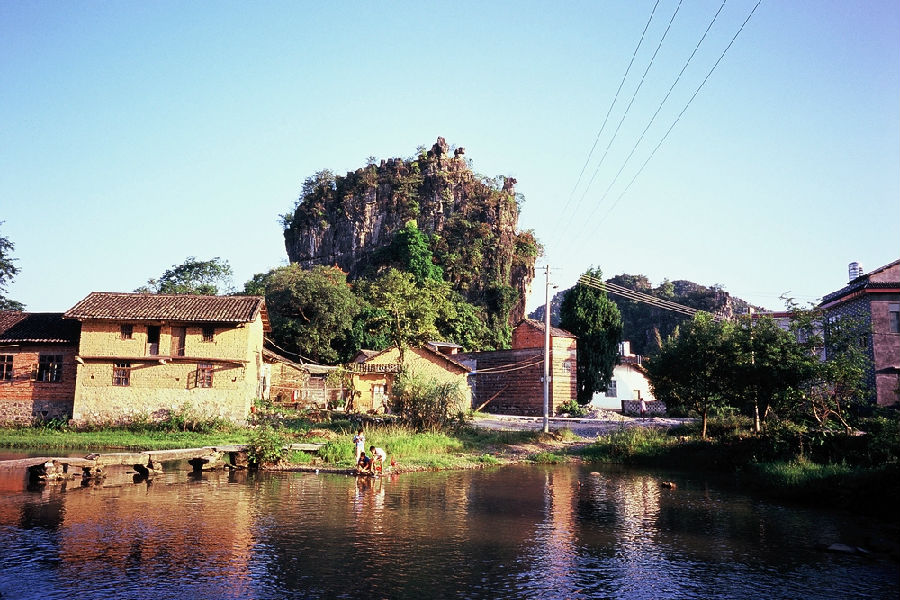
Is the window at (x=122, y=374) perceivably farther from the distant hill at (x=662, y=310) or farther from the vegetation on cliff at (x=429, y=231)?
the distant hill at (x=662, y=310)

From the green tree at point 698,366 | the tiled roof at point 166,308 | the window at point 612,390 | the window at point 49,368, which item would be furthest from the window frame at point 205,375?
the window at point 612,390

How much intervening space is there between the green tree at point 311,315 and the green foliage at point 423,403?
2096 centimetres

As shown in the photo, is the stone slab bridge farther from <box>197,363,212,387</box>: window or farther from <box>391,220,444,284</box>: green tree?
<box>391,220,444,284</box>: green tree

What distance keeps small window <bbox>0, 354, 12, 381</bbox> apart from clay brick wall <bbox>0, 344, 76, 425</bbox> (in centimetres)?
16

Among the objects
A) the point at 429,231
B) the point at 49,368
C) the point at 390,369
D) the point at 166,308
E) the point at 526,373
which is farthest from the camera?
the point at 429,231

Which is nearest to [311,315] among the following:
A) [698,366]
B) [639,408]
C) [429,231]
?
[429,231]

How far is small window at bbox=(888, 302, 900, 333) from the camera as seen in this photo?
30703mm

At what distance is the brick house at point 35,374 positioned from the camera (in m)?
33.5

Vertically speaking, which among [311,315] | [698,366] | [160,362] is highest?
[311,315]

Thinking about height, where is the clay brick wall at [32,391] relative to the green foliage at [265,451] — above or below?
above

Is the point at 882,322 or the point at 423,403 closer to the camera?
the point at 423,403

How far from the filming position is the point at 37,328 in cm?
3491

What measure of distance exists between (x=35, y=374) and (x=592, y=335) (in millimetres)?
35346

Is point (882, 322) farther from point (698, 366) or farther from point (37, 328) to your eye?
point (37, 328)
